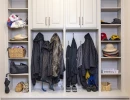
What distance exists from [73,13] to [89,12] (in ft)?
0.99

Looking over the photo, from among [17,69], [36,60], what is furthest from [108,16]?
[17,69]

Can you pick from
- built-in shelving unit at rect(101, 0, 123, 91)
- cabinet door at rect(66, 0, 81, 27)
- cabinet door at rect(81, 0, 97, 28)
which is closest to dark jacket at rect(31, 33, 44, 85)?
cabinet door at rect(66, 0, 81, 27)

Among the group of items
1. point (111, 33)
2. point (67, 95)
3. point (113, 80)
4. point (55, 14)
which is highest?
point (55, 14)

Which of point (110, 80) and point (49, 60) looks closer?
point (49, 60)

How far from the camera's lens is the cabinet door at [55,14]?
333 cm

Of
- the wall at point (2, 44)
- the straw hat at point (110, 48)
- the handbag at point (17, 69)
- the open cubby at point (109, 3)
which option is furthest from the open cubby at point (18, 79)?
the open cubby at point (109, 3)

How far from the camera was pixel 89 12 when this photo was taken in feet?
10.9

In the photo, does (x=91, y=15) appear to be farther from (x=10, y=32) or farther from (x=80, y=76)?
(x=10, y=32)

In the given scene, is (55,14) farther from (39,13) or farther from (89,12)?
(89,12)

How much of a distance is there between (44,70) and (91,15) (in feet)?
4.44

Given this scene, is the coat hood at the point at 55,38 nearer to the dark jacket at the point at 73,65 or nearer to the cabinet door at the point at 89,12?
the dark jacket at the point at 73,65

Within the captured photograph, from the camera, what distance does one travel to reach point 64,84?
11.0 ft

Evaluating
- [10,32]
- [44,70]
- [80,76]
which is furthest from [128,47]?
[10,32]

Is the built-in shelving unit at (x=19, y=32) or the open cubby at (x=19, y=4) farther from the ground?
the open cubby at (x=19, y=4)
